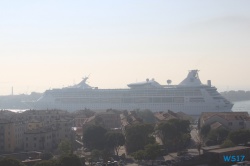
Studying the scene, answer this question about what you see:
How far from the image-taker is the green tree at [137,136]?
3138cm

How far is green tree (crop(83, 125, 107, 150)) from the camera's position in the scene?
106ft

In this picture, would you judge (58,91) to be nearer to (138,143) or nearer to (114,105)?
(114,105)

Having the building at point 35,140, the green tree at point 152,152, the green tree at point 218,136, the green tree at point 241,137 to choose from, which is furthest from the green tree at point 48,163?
the green tree at point 218,136

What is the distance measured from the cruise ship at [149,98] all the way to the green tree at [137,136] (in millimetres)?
29938

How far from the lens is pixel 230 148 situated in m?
28.2

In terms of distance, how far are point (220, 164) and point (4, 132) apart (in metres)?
15.9

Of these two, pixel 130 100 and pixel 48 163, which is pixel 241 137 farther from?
pixel 130 100

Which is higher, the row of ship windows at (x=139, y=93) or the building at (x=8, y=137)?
the row of ship windows at (x=139, y=93)

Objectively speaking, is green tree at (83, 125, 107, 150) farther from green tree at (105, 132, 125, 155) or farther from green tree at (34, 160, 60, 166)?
green tree at (34, 160, 60, 166)

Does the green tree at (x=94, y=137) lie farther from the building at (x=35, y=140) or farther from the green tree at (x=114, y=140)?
the building at (x=35, y=140)

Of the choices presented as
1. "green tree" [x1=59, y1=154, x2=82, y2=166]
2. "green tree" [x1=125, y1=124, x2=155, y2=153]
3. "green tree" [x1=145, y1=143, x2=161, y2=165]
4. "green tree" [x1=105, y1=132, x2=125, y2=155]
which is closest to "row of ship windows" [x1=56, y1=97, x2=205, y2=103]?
"green tree" [x1=125, y1=124, x2=155, y2=153]

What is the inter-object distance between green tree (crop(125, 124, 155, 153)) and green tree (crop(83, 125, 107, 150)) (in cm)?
207

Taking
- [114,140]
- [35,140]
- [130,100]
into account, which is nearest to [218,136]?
[114,140]

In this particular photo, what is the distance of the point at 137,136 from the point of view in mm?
31500
